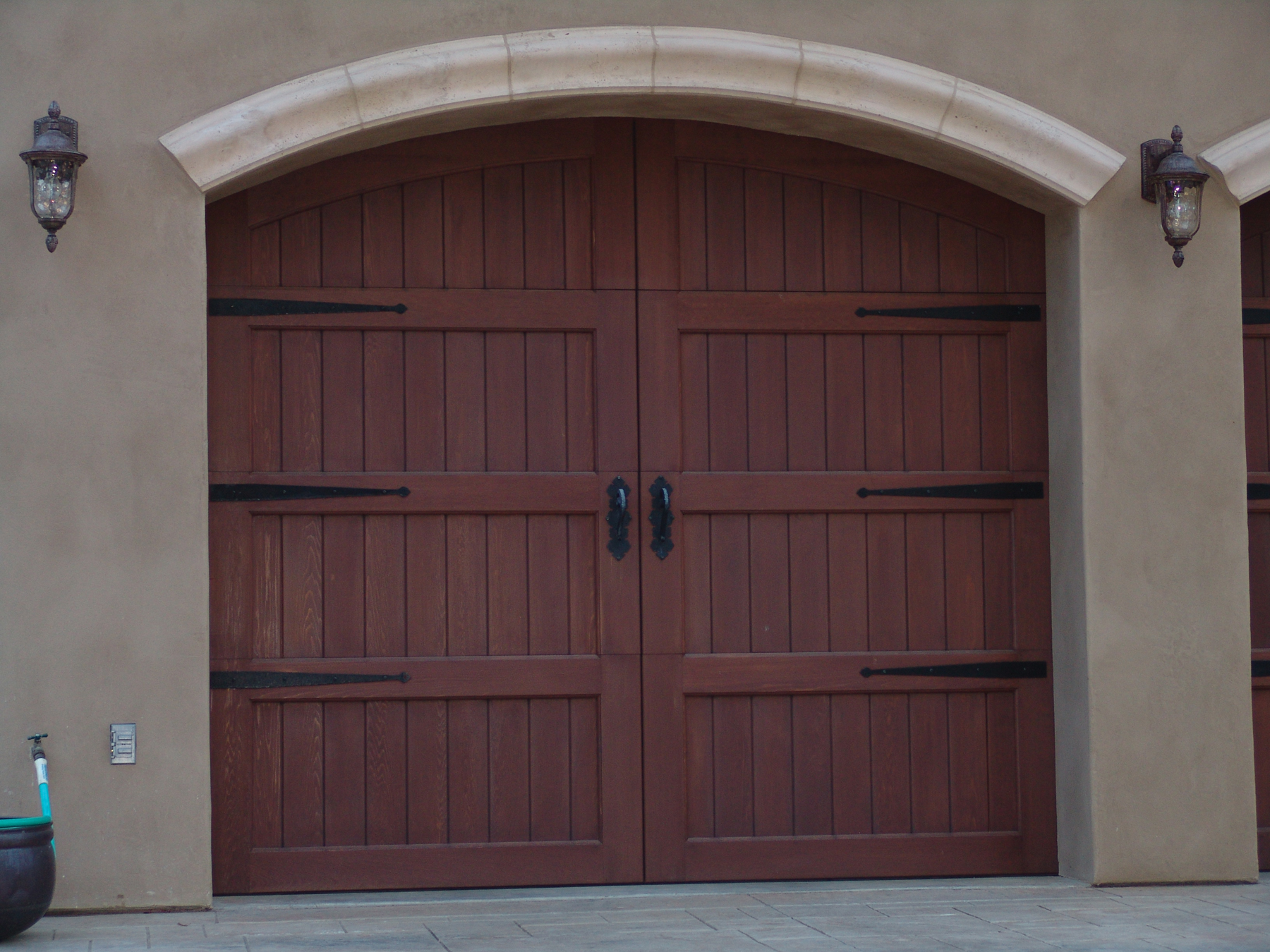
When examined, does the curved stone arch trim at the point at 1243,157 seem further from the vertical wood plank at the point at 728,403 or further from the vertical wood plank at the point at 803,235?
the vertical wood plank at the point at 728,403

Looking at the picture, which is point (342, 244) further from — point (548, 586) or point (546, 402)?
point (548, 586)

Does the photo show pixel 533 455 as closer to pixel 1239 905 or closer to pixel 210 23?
pixel 210 23

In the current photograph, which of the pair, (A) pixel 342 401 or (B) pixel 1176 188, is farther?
(A) pixel 342 401

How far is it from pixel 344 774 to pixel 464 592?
69 cm

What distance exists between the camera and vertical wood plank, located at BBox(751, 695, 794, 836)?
4863 mm

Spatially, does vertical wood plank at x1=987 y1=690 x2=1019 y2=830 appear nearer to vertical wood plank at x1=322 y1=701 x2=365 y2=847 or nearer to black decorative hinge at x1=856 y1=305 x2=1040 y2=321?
black decorative hinge at x1=856 y1=305 x2=1040 y2=321

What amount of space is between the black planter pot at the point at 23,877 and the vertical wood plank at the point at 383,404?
1509 millimetres

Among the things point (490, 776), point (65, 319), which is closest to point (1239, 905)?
point (490, 776)

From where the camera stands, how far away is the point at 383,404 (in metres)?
4.76

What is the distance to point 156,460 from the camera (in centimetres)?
434

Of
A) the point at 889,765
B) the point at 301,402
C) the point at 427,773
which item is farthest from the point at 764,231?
the point at 427,773

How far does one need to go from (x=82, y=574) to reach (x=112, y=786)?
0.62 metres

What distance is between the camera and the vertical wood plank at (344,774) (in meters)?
4.69

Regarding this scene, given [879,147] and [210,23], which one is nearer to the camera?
[210,23]
